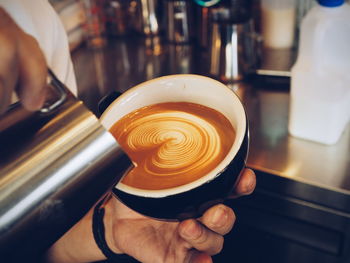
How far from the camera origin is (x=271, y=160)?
1015 millimetres

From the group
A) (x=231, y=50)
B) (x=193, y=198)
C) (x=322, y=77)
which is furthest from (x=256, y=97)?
(x=193, y=198)

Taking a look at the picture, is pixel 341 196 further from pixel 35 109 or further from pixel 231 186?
pixel 35 109

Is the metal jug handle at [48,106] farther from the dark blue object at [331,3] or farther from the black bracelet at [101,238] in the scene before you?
the dark blue object at [331,3]

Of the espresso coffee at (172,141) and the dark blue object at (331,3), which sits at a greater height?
the dark blue object at (331,3)

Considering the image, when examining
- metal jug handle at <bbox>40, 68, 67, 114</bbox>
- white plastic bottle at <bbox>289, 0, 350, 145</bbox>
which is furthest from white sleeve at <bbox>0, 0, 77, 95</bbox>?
white plastic bottle at <bbox>289, 0, 350, 145</bbox>

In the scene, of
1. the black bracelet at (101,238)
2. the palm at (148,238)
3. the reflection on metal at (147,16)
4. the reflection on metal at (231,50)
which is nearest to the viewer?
the palm at (148,238)

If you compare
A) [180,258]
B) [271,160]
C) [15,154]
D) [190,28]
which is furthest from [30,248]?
[190,28]

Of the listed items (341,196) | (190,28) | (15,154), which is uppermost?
(15,154)

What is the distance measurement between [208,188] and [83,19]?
1.33 m

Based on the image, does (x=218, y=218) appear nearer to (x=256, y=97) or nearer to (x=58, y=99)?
(x=58, y=99)

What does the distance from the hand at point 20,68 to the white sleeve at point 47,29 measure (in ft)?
1.42

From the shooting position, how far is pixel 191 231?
26.4 inches

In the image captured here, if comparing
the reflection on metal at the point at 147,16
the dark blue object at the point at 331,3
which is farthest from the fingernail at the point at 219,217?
the reflection on metal at the point at 147,16

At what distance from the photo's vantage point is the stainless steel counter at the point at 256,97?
97 cm
